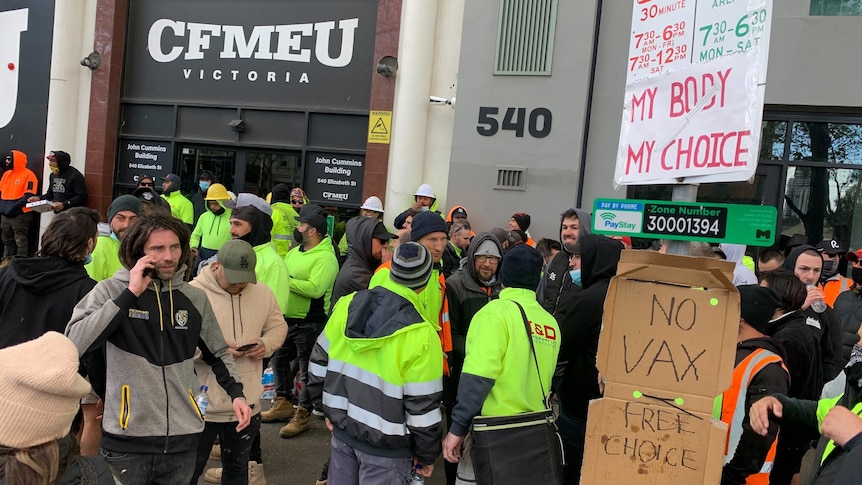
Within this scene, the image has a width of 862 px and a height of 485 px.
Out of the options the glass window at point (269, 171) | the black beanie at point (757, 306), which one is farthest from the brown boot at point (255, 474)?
the glass window at point (269, 171)

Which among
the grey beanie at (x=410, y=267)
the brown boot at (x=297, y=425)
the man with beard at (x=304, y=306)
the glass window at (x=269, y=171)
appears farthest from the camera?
the glass window at (x=269, y=171)

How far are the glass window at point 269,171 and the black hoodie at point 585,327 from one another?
766 cm

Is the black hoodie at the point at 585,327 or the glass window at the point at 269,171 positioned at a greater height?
the glass window at the point at 269,171

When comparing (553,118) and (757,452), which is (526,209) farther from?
(757,452)

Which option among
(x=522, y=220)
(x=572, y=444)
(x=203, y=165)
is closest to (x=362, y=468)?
(x=572, y=444)

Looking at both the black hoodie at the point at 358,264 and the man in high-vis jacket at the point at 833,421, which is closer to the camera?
the man in high-vis jacket at the point at 833,421

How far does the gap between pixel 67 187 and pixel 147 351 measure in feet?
32.4

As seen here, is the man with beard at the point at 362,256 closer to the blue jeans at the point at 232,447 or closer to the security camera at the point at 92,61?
the blue jeans at the point at 232,447

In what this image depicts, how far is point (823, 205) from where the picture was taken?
827 cm

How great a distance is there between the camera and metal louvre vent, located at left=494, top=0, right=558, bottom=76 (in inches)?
356

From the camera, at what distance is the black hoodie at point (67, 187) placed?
1139 cm

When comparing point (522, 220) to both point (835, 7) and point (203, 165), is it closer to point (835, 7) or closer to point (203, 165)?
point (835, 7)

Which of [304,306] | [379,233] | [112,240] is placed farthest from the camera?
[304,306]

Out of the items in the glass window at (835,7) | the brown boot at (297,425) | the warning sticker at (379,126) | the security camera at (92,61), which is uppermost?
the glass window at (835,7)
